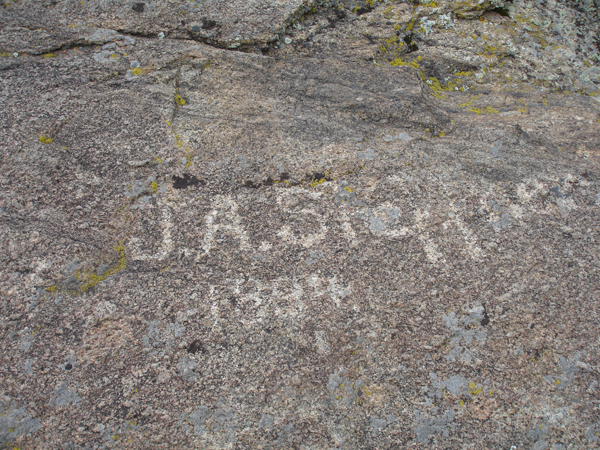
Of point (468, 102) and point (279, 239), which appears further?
point (468, 102)

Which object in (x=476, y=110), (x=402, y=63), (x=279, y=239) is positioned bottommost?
(x=279, y=239)

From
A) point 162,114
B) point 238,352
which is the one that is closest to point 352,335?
point 238,352

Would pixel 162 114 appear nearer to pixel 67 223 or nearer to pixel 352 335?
pixel 67 223

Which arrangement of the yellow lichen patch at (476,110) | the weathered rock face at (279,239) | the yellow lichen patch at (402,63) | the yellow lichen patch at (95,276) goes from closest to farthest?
the weathered rock face at (279,239)
the yellow lichen patch at (95,276)
the yellow lichen patch at (476,110)
the yellow lichen patch at (402,63)

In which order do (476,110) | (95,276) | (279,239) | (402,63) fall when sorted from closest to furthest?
(95,276), (279,239), (476,110), (402,63)

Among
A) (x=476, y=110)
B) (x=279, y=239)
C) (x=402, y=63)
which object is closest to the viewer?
(x=279, y=239)

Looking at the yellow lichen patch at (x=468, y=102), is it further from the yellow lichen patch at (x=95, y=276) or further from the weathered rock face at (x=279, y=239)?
the yellow lichen patch at (x=95, y=276)

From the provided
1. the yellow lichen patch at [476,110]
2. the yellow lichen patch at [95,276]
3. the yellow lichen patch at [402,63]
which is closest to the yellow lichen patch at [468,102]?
the yellow lichen patch at [476,110]

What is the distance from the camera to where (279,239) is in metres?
2.31

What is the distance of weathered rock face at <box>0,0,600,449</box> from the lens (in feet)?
6.36

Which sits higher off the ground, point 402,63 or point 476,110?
point 402,63

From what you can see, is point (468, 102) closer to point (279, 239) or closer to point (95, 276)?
point (279, 239)

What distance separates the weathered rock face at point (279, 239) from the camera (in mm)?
1938

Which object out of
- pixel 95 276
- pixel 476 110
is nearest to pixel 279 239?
pixel 95 276
